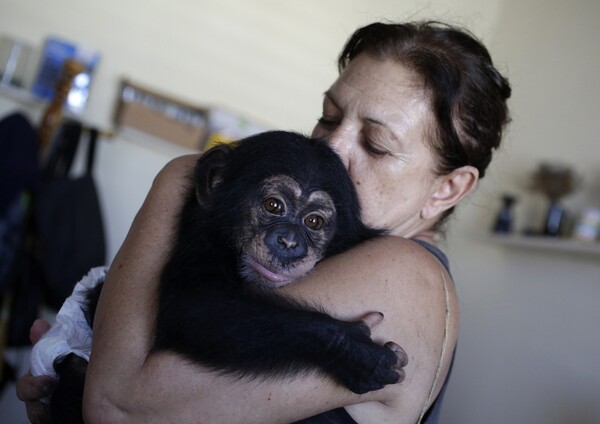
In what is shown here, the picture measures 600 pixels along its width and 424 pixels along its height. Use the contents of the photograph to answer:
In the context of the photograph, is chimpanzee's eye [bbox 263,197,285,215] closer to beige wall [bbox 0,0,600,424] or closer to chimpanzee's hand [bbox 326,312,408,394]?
chimpanzee's hand [bbox 326,312,408,394]

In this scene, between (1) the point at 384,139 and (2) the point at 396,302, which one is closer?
(2) the point at 396,302

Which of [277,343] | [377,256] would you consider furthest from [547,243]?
[277,343]

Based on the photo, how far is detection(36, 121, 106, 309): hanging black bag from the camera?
4.13 metres

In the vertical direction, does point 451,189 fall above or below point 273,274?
Result: above

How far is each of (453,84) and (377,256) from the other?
60 cm

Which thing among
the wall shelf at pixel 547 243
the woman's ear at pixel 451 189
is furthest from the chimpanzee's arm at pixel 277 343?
the wall shelf at pixel 547 243

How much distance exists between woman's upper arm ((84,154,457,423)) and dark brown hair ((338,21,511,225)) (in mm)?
399

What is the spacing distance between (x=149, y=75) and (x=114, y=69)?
0.24 m

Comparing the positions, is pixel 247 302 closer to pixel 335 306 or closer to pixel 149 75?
pixel 335 306

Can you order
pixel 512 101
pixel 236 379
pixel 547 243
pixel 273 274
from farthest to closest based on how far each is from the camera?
pixel 512 101, pixel 547 243, pixel 273 274, pixel 236 379

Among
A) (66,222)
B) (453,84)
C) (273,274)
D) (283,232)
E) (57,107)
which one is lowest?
(66,222)

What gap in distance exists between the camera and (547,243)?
158 inches

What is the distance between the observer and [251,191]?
1939 millimetres

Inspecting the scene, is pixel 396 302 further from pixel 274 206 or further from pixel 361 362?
pixel 274 206
